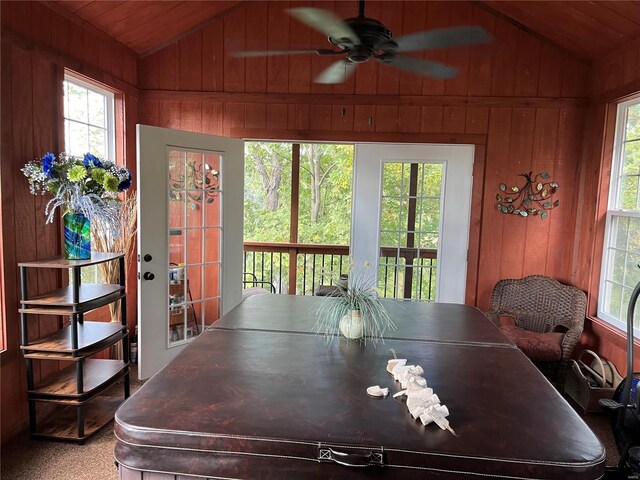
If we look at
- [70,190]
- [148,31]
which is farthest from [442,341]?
[148,31]

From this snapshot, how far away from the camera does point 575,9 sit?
318 centimetres

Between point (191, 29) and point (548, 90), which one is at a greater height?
point (191, 29)

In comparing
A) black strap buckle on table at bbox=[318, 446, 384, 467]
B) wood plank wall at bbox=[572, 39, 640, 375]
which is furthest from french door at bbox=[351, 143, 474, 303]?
black strap buckle on table at bbox=[318, 446, 384, 467]

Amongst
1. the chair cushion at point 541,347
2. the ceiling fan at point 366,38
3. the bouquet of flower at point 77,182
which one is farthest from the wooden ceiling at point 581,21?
the bouquet of flower at point 77,182

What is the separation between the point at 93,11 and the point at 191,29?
1.08m

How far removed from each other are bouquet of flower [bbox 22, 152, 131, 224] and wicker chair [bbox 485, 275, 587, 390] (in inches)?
121

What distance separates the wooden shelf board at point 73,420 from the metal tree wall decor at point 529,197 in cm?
354

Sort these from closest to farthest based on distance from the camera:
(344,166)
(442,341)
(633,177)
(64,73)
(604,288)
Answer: (442,341) → (64,73) → (633,177) → (604,288) → (344,166)

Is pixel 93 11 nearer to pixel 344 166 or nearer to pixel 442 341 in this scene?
pixel 442 341

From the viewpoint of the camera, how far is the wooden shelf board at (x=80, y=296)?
8.24ft

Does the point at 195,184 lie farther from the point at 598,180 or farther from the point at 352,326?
the point at 598,180

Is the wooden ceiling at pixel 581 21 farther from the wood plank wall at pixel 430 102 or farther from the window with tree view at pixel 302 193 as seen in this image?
the window with tree view at pixel 302 193

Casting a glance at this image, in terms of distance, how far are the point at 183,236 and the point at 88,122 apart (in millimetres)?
1145

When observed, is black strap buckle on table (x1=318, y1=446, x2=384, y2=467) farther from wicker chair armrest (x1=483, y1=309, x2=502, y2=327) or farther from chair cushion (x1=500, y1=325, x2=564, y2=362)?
wicker chair armrest (x1=483, y1=309, x2=502, y2=327)
